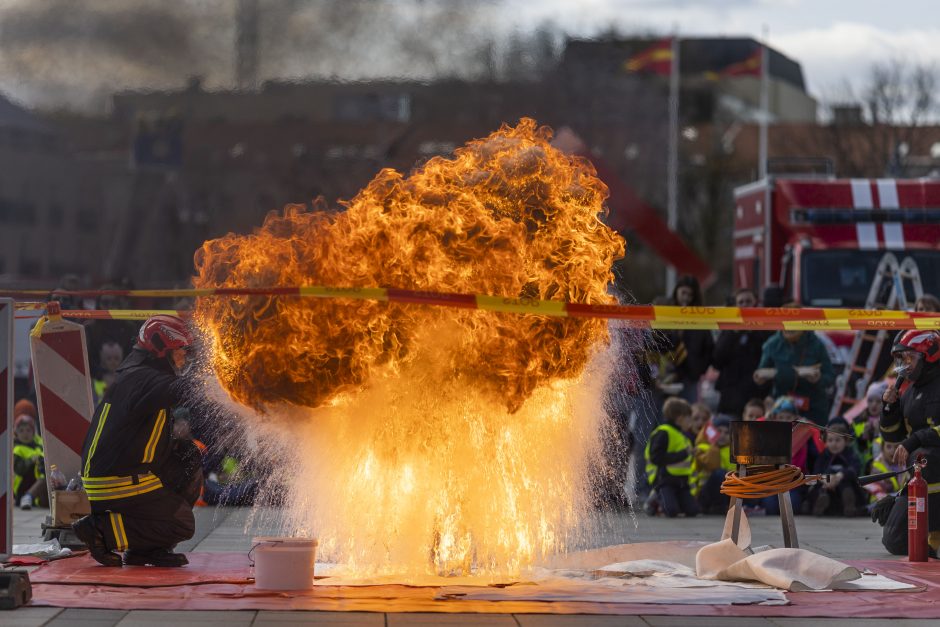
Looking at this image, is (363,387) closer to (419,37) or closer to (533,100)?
(419,37)

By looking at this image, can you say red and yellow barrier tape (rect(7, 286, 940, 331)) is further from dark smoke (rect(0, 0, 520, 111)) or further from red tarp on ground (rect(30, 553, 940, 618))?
dark smoke (rect(0, 0, 520, 111))

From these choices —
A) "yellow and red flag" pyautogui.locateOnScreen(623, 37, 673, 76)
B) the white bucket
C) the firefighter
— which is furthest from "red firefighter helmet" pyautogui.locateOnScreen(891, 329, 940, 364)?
"yellow and red flag" pyautogui.locateOnScreen(623, 37, 673, 76)

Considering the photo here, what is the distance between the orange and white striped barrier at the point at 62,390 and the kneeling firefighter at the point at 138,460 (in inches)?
34.0

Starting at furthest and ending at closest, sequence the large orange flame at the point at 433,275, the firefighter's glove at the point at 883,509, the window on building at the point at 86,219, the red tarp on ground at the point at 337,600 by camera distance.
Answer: the window on building at the point at 86,219 < the firefighter's glove at the point at 883,509 < the large orange flame at the point at 433,275 < the red tarp on ground at the point at 337,600

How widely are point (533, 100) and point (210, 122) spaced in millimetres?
7248

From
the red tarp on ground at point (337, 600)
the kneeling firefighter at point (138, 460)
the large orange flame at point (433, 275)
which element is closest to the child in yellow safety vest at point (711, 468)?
the red tarp on ground at point (337, 600)

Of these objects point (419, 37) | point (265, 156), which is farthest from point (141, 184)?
point (419, 37)

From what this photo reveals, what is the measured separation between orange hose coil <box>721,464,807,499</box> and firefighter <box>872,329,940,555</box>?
1.15 metres

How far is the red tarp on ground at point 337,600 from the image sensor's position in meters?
7.67

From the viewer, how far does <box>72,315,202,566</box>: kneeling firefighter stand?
29.9 ft

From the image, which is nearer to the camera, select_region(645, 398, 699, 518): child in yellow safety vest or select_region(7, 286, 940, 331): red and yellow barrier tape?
select_region(7, 286, 940, 331): red and yellow barrier tape

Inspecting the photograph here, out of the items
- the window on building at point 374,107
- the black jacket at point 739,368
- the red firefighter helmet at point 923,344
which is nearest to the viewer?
the red firefighter helmet at point 923,344

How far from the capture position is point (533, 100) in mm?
29594

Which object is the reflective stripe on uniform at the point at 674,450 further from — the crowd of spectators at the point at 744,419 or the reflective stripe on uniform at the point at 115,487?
the reflective stripe on uniform at the point at 115,487
